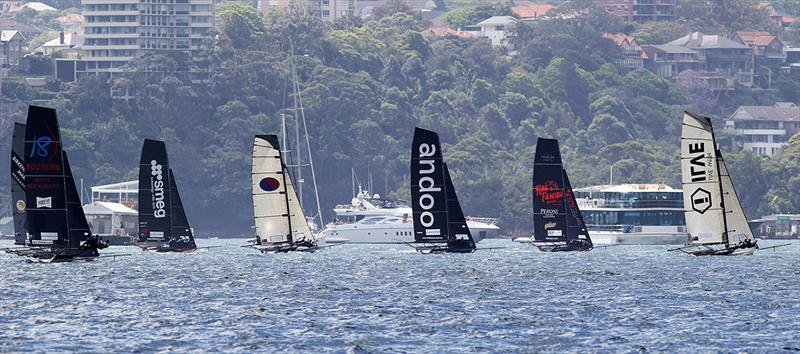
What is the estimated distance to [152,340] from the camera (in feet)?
163

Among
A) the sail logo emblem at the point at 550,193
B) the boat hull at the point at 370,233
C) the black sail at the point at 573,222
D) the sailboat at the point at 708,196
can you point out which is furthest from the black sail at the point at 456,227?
the boat hull at the point at 370,233

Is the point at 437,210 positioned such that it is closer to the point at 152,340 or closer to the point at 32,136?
the point at 32,136

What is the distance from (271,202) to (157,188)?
689cm

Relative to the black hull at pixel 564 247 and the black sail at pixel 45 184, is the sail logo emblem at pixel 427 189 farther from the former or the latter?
the black sail at pixel 45 184

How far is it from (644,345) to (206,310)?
15234 mm

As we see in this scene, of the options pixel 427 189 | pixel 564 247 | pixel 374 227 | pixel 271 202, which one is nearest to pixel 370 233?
pixel 374 227

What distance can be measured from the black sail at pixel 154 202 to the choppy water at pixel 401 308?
8.88 metres

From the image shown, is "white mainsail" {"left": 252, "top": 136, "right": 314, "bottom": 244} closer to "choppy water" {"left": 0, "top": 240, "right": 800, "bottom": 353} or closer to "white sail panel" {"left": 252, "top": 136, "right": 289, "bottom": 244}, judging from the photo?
"white sail panel" {"left": 252, "top": 136, "right": 289, "bottom": 244}

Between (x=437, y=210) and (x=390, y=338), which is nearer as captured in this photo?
(x=390, y=338)

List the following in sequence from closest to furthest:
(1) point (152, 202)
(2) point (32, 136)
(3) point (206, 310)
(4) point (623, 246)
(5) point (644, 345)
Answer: (5) point (644, 345)
(3) point (206, 310)
(2) point (32, 136)
(1) point (152, 202)
(4) point (623, 246)

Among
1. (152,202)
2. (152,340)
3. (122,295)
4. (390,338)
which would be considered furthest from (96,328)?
(152,202)

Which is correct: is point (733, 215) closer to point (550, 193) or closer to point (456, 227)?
point (456, 227)

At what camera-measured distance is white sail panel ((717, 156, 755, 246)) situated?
8850 centimetres

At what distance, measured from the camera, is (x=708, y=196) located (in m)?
88.0
